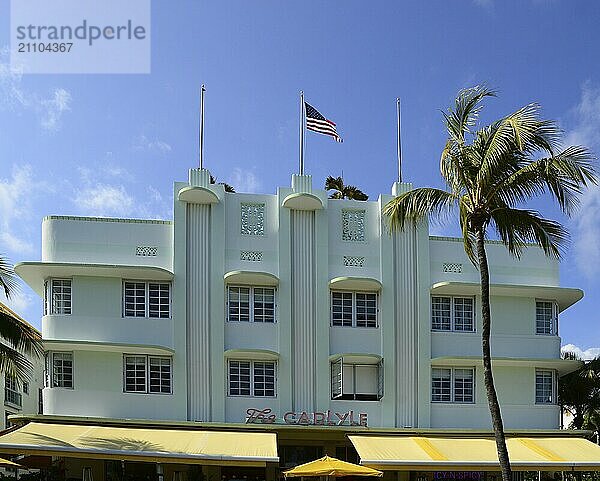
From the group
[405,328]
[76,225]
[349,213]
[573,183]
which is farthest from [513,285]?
[76,225]

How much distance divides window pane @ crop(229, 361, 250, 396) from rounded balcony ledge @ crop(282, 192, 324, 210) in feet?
18.5

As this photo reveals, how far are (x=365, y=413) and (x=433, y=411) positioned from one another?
2.50 m

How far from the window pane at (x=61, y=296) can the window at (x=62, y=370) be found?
1460 mm

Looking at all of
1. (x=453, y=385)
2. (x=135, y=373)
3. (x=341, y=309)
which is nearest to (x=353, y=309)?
(x=341, y=309)

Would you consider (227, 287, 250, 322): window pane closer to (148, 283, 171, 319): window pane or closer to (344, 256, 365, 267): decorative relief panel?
(148, 283, 171, 319): window pane

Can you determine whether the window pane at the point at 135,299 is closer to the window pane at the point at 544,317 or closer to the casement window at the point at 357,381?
the casement window at the point at 357,381

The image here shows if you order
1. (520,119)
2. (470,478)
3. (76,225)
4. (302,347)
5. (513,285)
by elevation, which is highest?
(520,119)

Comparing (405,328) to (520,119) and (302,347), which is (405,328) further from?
(520,119)

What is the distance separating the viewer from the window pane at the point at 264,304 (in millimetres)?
29766

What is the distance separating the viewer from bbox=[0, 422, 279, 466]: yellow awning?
24.4 meters

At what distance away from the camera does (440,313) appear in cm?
3078

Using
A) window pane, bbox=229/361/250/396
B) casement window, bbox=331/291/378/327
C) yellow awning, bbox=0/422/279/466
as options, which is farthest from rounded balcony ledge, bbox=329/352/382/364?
yellow awning, bbox=0/422/279/466

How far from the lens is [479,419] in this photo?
30141mm

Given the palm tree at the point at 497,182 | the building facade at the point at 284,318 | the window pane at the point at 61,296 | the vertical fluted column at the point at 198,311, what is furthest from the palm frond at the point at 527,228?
the window pane at the point at 61,296
